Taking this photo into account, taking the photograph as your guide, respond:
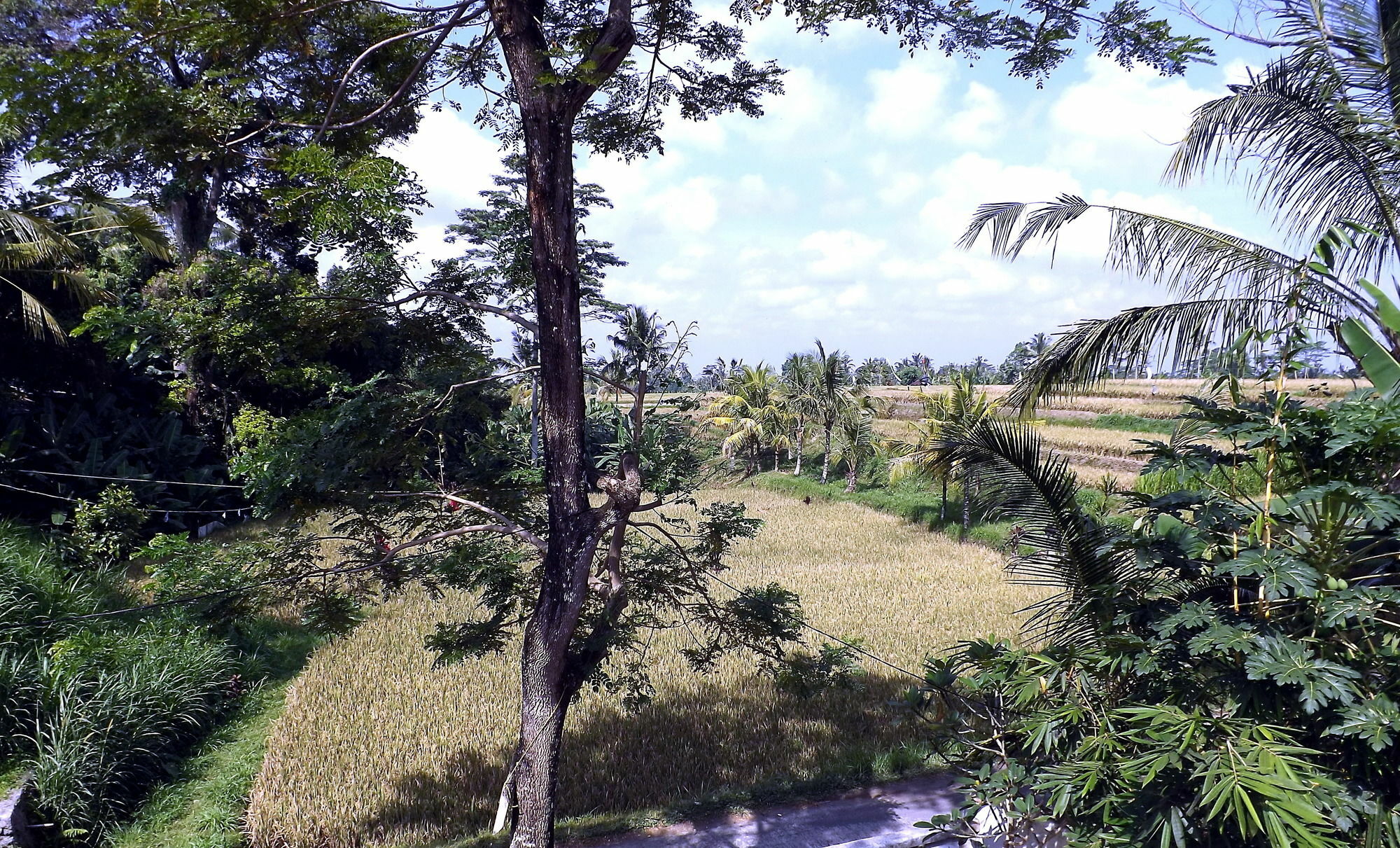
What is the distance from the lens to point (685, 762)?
268 inches

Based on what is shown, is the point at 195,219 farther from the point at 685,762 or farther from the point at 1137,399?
the point at 1137,399

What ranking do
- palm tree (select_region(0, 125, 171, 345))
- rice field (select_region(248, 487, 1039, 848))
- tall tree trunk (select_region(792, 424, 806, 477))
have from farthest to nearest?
tall tree trunk (select_region(792, 424, 806, 477))
palm tree (select_region(0, 125, 171, 345))
rice field (select_region(248, 487, 1039, 848))

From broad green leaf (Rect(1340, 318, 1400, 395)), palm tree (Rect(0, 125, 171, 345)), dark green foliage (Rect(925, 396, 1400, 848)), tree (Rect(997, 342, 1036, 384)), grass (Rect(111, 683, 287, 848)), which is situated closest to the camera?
dark green foliage (Rect(925, 396, 1400, 848))

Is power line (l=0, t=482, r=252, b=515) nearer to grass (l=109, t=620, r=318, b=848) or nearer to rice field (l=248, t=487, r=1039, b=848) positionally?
grass (l=109, t=620, r=318, b=848)

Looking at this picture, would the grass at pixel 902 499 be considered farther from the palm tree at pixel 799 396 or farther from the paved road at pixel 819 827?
the paved road at pixel 819 827

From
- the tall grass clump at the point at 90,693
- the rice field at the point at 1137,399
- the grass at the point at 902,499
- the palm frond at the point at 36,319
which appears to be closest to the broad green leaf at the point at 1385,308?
the tall grass clump at the point at 90,693

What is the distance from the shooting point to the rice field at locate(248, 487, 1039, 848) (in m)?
6.07

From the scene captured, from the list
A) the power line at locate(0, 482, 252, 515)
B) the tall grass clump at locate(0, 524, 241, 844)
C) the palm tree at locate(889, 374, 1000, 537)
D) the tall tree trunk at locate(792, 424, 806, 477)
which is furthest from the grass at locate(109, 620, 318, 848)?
the tall tree trunk at locate(792, 424, 806, 477)

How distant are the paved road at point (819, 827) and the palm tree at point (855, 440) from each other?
56.2 feet

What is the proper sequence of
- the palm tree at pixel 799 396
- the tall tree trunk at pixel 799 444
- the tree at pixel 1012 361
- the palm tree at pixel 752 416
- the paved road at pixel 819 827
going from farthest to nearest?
the tree at pixel 1012 361 → the palm tree at pixel 752 416 → the tall tree trunk at pixel 799 444 → the palm tree at pixel 799 396 → the paved road at pixel 819 827

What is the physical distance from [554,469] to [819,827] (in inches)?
141

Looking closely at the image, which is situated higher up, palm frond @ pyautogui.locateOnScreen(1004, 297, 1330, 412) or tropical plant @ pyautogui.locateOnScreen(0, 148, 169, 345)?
tropical plant @ pyautogui.locateOnScreen(0, 148, 169, 345)

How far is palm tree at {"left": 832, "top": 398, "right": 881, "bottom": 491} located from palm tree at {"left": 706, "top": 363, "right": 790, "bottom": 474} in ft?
12.8

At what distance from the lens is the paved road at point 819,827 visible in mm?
5648
